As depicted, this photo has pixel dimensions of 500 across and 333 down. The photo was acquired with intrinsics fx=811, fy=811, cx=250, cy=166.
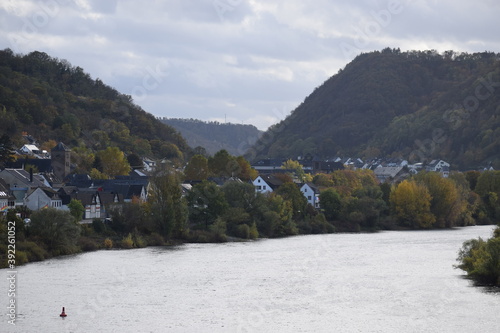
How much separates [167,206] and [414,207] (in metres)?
29.3

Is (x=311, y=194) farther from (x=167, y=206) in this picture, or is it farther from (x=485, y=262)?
(x=485, y=262)

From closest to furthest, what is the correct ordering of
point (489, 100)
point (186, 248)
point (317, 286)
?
point (317, 286) < point (186, 248) < point (489, 100)

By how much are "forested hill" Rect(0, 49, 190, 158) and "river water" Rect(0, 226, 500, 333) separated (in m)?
58.2

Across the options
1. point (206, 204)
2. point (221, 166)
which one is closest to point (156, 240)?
point (206, 204)

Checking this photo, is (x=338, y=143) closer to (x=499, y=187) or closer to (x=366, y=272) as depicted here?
(x=499, y=187)

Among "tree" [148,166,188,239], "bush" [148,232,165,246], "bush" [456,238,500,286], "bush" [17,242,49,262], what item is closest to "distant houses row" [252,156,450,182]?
"tree" [148,166,188,239]

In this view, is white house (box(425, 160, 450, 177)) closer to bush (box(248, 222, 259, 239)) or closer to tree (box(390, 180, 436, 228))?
tree (box(390, 180, 436, 228))

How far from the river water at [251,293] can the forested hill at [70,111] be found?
58.2 metres

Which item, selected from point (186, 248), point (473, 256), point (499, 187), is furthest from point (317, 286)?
point (499, 187)

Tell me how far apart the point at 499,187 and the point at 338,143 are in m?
104

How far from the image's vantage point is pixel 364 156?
181250mm

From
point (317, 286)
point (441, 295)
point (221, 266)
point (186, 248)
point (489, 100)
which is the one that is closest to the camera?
point (441, 295)

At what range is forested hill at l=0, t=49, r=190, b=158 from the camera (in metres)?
111

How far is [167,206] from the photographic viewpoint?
198 ft
